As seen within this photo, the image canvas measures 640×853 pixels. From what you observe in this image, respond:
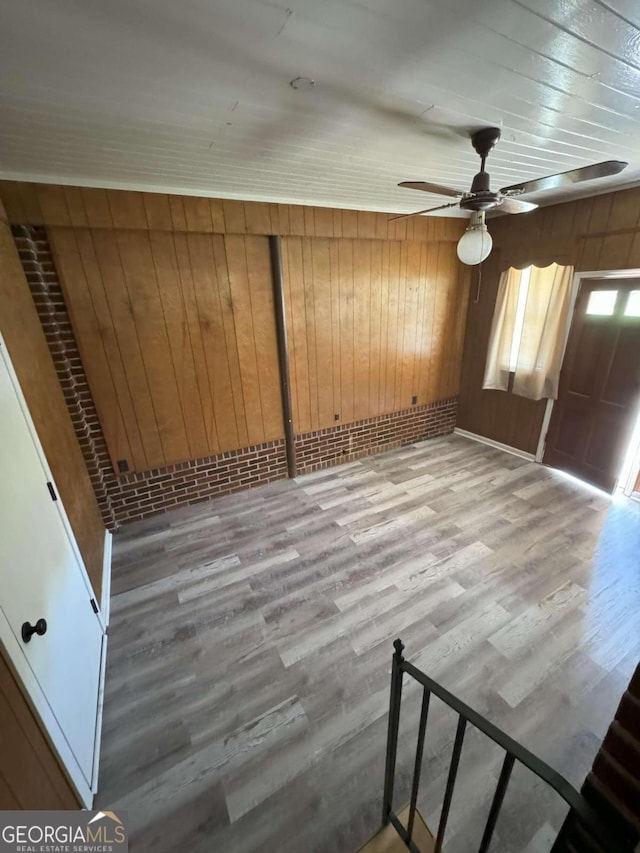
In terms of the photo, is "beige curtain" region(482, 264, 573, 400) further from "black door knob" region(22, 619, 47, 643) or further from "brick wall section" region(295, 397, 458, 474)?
"black door knob" region(22, 619, 47, 643)

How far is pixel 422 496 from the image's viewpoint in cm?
342

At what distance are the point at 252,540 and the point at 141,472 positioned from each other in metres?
1.24

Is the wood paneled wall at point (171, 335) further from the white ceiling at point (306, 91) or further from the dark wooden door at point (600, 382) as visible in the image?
the dark wooden door at point (600, 382)

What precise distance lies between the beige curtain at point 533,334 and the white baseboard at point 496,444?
72 cm

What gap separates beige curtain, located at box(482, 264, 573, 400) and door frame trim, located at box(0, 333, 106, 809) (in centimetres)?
443

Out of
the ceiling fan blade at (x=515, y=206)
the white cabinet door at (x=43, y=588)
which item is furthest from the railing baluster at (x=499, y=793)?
the ceiling fan blade at (x=515, y=206)

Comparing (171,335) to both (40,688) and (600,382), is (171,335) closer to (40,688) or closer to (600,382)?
(40,688)

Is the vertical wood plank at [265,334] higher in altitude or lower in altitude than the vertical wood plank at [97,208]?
lower

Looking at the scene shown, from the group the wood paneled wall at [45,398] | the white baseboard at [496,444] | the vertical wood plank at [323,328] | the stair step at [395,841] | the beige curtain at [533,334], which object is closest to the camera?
the stair step at [395,841]

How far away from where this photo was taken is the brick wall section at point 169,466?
2453mm

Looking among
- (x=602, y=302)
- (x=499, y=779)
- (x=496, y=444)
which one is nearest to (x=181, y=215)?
(x=499, y=779)

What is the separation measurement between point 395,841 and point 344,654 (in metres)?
0.74

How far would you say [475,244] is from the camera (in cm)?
221

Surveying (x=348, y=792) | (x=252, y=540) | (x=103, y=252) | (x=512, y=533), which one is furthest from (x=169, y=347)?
(x=512, y=533)
